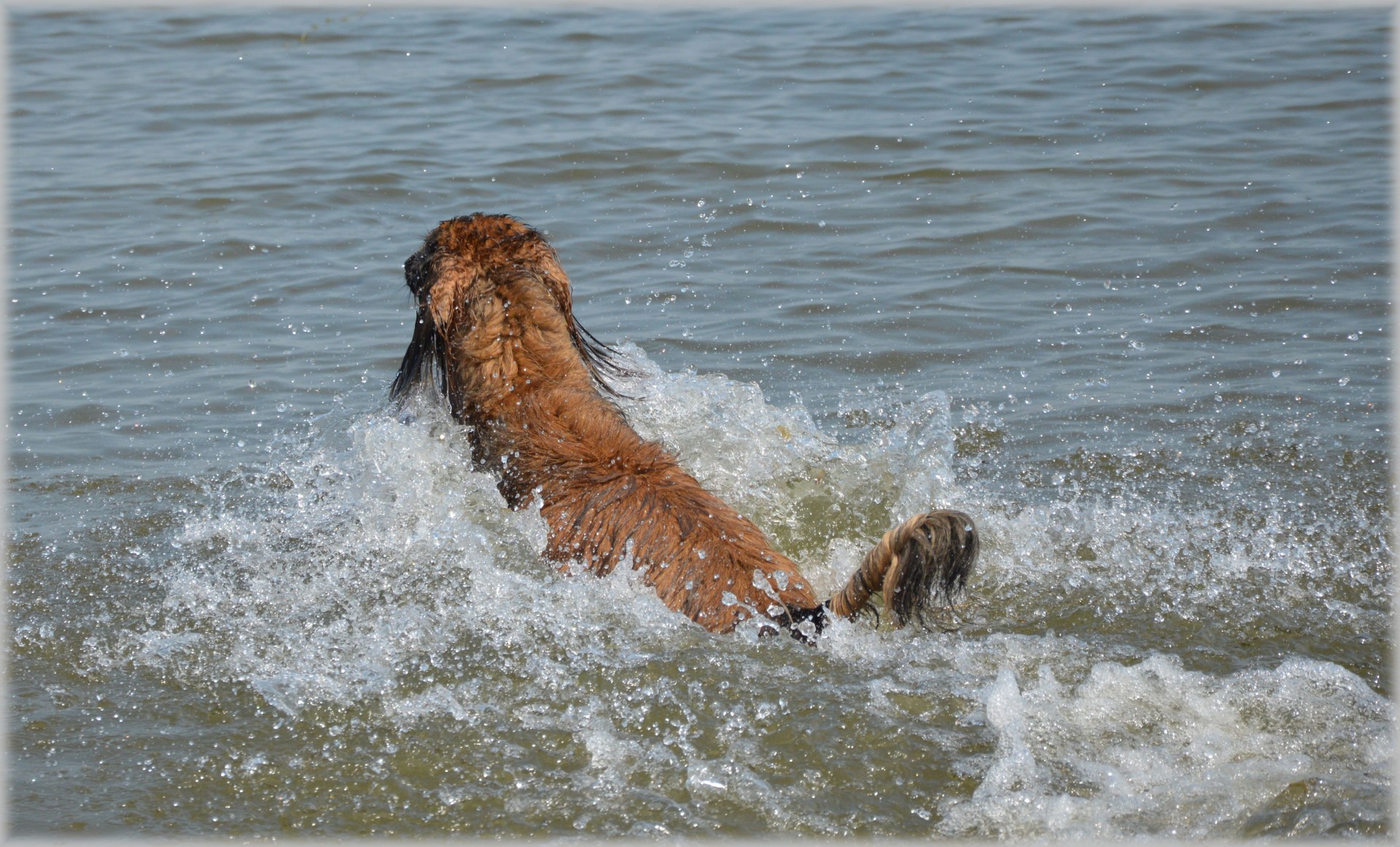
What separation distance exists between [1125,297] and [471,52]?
26.8ft

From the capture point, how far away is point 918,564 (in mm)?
3770

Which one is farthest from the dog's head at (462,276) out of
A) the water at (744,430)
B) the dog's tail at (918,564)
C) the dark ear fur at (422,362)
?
the dog's tail at (918,564)

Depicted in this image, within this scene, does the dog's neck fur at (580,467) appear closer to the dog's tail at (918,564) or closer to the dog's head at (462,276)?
the dog's head at (462,276)

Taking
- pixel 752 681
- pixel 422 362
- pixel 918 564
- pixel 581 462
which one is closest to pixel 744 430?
pixel 581 462

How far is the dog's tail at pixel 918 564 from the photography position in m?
3.73

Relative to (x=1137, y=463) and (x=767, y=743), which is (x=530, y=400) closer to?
(x=767, y=743)

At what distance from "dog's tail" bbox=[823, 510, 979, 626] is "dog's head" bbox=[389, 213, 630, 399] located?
182 cm

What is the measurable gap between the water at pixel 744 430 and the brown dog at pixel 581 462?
17 centimetres

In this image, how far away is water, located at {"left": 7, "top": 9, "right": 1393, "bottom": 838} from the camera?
3904 mm

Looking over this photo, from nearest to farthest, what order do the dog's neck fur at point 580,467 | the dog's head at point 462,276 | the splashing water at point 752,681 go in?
1. the splashing water at point 752,681
2. the dog's neck fur at point 580,467
3. the dog's head at point 462,276

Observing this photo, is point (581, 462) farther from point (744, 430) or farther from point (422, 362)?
point (744, 430)

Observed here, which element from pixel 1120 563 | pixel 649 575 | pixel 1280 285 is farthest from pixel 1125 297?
pixel 649 575

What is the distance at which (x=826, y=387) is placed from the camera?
7105 mm

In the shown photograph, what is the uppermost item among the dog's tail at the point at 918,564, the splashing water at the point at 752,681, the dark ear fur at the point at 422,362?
the dark ear fur at the point at 422,362
